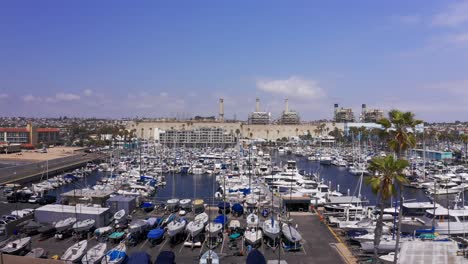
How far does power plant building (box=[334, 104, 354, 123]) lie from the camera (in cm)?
14825

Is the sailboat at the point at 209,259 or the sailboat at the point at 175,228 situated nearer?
the sailboat at the point at 209,259

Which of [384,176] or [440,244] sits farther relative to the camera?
[384,176]

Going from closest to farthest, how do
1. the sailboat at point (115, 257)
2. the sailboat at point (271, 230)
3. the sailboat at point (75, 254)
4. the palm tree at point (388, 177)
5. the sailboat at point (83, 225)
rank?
the palm tree at point (388, 177) → the sailboat at point (115, 257) → the sailboat at point (75, 254) → the sailboat at point (271, 230) → the sailboat at point (83, 225)

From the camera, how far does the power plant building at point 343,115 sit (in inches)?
A: 5837

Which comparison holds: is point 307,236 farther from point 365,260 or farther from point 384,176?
point 384,176

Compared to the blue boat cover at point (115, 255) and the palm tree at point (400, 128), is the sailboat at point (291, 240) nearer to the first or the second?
the palm tree at point (400, 128)

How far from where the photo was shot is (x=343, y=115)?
149 m

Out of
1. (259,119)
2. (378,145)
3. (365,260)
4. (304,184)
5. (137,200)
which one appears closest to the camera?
(365,260)

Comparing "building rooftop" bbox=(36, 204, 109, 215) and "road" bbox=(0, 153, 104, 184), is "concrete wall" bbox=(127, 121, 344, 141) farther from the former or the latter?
"building rooftop" bbox=(36, 204, 109, 215)

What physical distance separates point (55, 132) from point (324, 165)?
72648 millimetres

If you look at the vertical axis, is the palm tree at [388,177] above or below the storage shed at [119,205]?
above

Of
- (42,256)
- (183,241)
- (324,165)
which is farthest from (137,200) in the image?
(324,165)

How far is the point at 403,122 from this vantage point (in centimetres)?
1573

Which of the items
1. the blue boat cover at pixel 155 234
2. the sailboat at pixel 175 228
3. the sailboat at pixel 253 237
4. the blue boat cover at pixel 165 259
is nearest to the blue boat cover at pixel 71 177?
the sailboat at pixel 175 228
